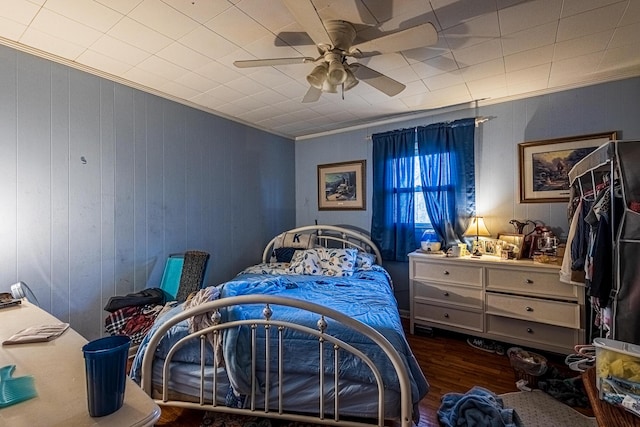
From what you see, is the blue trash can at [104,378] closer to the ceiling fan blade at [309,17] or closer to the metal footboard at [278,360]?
the metal footboard at [278,360]

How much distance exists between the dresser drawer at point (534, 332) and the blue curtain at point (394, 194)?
111 cm

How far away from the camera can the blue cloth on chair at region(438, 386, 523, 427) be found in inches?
65.1

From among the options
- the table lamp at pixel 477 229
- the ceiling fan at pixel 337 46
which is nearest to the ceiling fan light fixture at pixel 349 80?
the ceiling fan at pixel 337 46

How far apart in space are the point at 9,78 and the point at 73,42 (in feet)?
1.62

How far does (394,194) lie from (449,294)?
4.22 feet

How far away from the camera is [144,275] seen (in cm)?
265

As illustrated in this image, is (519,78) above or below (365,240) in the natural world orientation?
above

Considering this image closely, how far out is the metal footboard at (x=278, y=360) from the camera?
1397mm

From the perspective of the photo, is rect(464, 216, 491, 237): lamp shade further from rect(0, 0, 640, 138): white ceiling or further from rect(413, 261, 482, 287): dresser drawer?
rect(0, 0, 640, 138): white ceiling

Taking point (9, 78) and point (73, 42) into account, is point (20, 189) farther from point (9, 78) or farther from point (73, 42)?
point (73, 42)

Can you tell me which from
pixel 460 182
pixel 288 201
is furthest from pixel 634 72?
pixel 288 201

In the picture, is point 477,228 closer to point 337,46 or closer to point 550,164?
point 550,164

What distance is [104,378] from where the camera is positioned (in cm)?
74

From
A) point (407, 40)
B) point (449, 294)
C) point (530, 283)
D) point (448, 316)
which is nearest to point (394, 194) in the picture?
point (449, 294)
